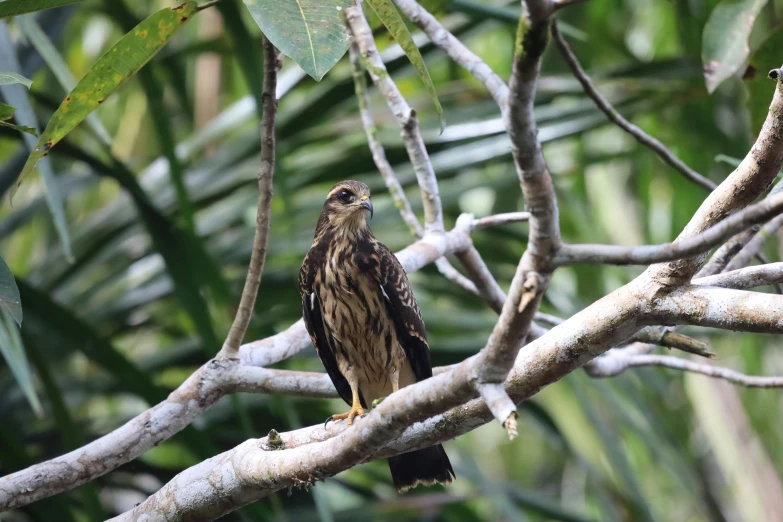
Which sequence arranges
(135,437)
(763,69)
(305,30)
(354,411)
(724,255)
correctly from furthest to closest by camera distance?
1. (354,411)
2. (763,69)
3. (724,255)
4. (135,437)
5. (305,30)

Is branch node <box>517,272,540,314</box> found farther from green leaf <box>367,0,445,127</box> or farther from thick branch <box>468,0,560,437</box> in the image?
green leaf <box>367,0,445,127</box>

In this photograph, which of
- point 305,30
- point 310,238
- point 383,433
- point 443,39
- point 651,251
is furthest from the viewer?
point 310,238

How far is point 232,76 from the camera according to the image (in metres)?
6.19

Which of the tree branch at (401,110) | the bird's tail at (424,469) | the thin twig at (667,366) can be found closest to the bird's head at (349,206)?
the tree branch at (401,110)

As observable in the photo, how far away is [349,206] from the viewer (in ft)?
11.1

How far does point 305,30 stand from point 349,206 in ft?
Result: 5.99

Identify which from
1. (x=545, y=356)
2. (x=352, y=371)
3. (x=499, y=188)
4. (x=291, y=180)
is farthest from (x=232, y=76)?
(x=545, y=356)

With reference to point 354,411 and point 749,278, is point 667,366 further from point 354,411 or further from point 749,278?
point 354,411

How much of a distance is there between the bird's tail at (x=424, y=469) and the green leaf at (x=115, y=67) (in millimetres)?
1644

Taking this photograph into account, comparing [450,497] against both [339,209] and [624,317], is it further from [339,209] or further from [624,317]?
[624,317]

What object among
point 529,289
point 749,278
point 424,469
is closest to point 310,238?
point 424,469

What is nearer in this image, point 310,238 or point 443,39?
point 443,39

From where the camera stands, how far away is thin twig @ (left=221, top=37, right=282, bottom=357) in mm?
2139

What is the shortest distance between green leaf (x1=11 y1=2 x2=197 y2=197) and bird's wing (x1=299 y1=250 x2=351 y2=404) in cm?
144
